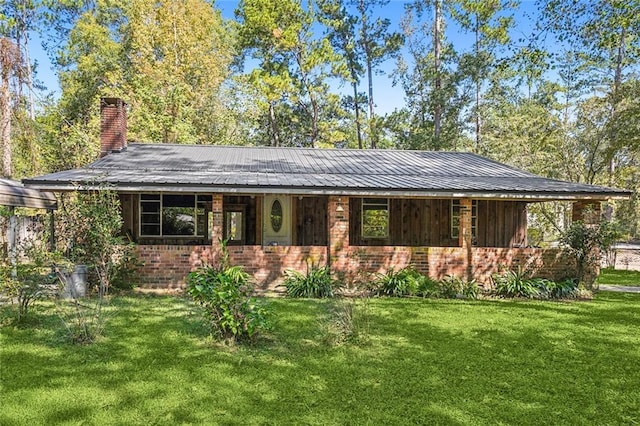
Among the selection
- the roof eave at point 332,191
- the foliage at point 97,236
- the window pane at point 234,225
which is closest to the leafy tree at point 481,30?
the roof eave at point 332,191

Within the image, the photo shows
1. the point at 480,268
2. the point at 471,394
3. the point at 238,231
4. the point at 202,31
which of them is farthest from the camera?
the point at 202,31

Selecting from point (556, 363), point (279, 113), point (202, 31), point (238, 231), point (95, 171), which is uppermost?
point (202, 31)

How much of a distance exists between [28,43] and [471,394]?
3219 cm

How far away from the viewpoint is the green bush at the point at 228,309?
5859 mm

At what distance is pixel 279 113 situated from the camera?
2891 cm

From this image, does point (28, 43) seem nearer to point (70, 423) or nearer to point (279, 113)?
point (279, 113)

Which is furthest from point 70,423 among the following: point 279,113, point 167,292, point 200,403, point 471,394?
point 279,113

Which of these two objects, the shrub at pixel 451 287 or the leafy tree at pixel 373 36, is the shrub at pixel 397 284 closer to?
the shrub at pixel 451 287

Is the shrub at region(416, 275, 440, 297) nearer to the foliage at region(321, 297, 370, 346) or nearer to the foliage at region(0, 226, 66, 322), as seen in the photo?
the foliage at region(321, 297, 370, 346)

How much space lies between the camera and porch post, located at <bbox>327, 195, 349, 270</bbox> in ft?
34.9

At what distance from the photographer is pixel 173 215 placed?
1298 centimetres

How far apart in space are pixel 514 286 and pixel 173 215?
9.63 m

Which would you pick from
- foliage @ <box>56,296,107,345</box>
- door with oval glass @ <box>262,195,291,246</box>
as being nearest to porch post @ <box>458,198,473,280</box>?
door with oval glass @ <box>262,195,291,246</box>

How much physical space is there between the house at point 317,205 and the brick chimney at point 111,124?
0.11 ft
